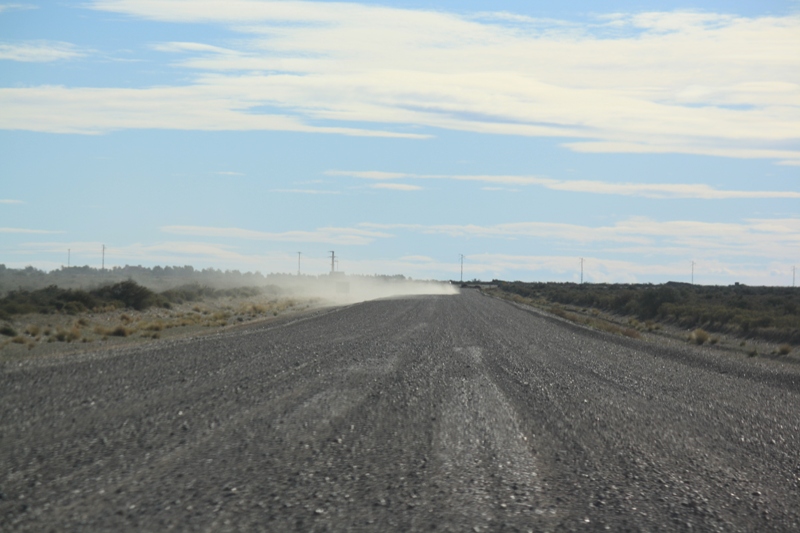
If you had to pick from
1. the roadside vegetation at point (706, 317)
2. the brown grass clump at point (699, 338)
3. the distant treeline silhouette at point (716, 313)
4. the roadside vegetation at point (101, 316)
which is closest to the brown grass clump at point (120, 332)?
the roadside vegetation at point (101, 316)

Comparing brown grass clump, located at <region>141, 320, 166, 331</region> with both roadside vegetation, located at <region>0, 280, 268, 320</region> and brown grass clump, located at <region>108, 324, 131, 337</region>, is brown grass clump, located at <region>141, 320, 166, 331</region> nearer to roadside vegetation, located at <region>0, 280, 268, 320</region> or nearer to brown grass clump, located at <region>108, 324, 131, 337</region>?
brown grass clump, located at <region>108, 324, 131, 337</region>

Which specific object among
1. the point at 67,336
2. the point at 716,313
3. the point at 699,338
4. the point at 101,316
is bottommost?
the point at 699,338

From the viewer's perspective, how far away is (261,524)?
6.61 m

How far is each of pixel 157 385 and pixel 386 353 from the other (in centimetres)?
897

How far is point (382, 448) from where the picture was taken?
988 centimetres

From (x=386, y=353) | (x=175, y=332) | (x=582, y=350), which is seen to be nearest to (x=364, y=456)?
(x=386, y=353)

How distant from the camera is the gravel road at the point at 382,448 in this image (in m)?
7.09

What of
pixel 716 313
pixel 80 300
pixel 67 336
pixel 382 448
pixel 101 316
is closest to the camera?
pixel 382 448

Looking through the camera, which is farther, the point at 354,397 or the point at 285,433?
the point at 354,397

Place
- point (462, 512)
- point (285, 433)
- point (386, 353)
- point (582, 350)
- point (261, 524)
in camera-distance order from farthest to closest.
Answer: point (582, 350) → point (386, 353) → point (285, 433) → point (462, 512) → point (261, 524)

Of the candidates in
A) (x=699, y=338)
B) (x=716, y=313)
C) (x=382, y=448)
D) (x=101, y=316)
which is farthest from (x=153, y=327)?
(x=716, y=313)

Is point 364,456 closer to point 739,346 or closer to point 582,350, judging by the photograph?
point 582,350

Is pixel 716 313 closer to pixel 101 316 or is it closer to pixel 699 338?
pixel 699 338

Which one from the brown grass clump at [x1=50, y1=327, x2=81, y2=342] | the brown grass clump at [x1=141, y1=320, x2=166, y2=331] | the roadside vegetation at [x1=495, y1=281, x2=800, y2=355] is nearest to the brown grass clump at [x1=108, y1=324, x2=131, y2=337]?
the brown grass clump at [x1=50, y1=327, x2=81, y2=342]
